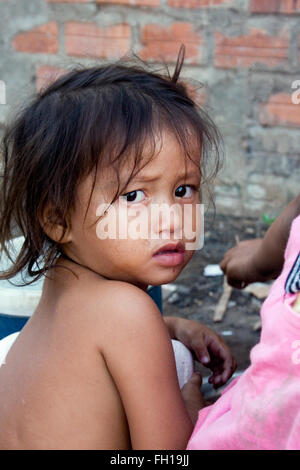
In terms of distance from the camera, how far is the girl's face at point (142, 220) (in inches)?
50.1

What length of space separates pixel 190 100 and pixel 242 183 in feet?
5.73

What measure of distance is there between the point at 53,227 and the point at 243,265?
691mm

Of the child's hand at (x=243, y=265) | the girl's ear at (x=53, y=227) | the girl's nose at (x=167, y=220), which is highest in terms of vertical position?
the girl's nose at (x=167, y=220)

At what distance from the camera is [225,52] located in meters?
2.96

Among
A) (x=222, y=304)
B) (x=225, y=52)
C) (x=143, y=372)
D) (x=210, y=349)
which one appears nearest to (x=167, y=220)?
(x=143, y=372)

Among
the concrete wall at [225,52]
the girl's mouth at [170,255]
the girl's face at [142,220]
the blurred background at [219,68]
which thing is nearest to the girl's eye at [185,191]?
the girl's face at [142,220]

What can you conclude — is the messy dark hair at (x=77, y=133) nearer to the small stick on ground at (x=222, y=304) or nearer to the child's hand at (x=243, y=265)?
the child's hand at (x=243, y=265)

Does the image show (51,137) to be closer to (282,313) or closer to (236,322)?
(282,313)

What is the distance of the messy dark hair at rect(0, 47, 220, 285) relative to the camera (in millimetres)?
1287

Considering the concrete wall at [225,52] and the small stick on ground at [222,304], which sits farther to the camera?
the concrete wall at [225,52]

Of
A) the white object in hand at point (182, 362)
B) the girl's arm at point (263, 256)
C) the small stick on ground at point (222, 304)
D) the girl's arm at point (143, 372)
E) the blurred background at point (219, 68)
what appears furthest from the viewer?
the blurred background at point (219, 68)

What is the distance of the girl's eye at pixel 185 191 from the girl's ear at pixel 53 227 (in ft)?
0.78

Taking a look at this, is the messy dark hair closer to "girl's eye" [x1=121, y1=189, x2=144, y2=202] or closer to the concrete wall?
"girl's eye" [x1=121, y1=189, x2=144, y2=202]

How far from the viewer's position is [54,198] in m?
1.32
